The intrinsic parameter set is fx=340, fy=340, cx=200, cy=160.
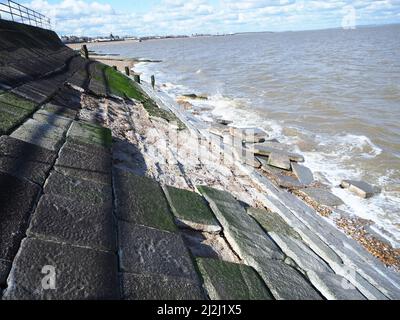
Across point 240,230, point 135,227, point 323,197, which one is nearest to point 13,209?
point 135,227

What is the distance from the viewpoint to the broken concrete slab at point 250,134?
13.0m

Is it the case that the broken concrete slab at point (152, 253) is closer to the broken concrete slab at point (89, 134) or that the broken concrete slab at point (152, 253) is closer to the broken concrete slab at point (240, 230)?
the broken concrete slab at point (240, 230)

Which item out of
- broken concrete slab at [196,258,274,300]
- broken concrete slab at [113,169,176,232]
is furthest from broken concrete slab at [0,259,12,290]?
broken concrete slab at [196,258,274,300]

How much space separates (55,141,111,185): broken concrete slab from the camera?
12.3 ft

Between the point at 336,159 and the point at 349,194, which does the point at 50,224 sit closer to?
the point at 349,194

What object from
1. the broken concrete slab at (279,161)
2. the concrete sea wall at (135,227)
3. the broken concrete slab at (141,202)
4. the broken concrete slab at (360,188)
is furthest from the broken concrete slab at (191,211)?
the broken concrete slab at (279,161)

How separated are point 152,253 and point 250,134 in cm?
1100

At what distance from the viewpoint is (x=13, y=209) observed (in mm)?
2771

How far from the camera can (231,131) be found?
13.6 m

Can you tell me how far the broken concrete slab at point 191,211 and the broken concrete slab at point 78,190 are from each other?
3.01 ft
